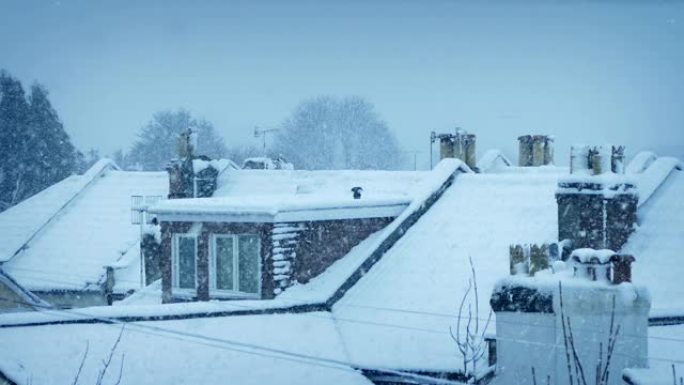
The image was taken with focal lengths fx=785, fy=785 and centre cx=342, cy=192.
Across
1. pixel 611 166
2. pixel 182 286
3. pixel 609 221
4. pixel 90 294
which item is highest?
pixel 611 166

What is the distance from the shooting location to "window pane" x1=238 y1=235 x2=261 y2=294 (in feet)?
51.4

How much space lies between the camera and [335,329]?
14.1 m

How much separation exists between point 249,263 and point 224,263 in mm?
634

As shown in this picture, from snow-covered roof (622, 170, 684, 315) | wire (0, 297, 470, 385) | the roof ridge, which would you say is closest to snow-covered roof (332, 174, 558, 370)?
wire (0, 297, 470, 385)

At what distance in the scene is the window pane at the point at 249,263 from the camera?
15.7 m

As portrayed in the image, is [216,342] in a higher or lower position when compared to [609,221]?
lower

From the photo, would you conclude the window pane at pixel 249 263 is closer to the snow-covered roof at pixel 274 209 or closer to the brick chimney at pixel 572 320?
the snow-covered roof at pixel 274 209

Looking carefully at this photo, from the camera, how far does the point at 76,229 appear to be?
2812 cm

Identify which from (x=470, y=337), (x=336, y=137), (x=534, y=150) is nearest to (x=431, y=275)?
(x=470, y=337)

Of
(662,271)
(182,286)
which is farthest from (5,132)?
(662,271)

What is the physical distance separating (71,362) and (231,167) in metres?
15.9

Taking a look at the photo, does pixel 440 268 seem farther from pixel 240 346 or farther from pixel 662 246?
pixel 240 346

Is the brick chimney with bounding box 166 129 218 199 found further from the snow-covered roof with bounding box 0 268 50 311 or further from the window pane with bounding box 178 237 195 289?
the window pane with bounding box 178 237 195 289

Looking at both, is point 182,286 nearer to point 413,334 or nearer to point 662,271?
point 413,334
